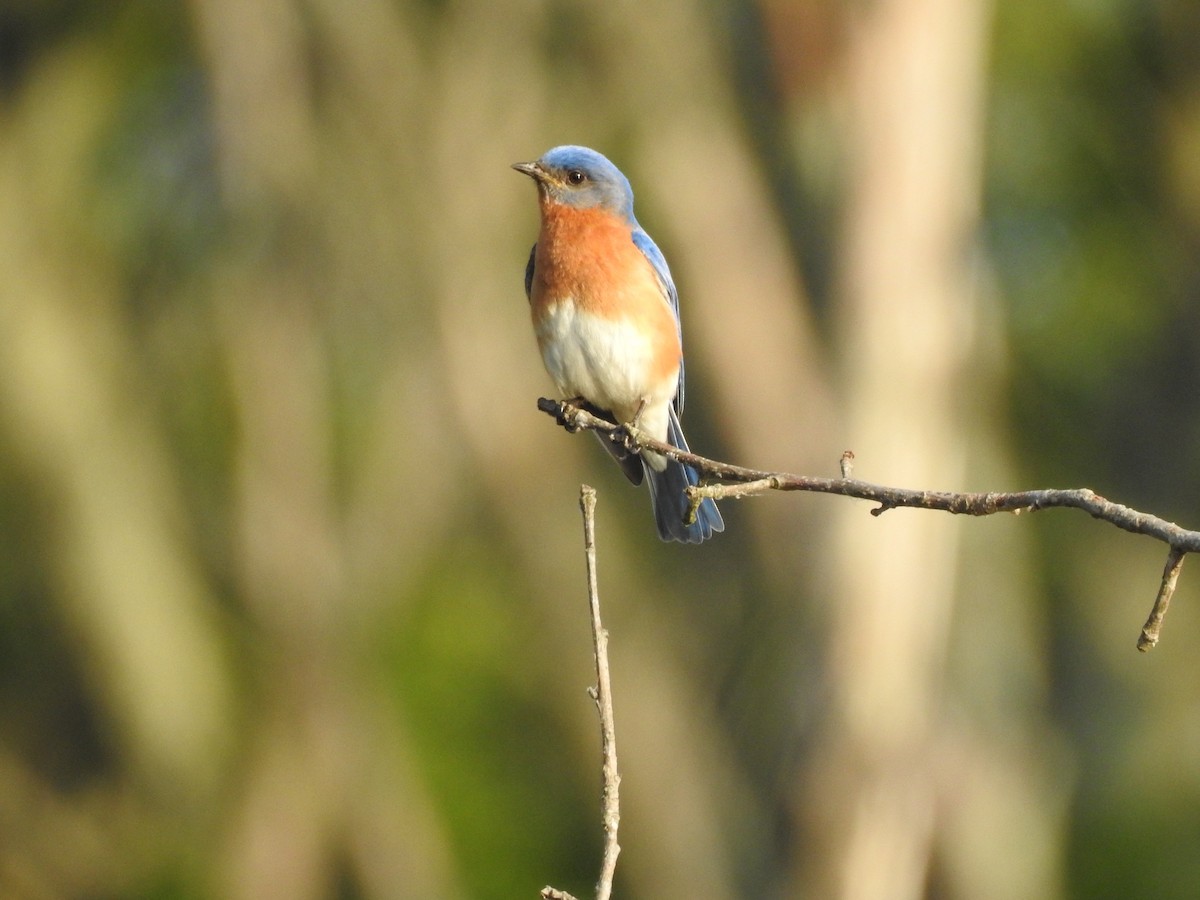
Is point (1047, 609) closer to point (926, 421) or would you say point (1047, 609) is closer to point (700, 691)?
point (700, 691)

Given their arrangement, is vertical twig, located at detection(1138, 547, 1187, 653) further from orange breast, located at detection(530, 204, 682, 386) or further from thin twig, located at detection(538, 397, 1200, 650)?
orange breast, located at detection(530, 204, 682, 386)

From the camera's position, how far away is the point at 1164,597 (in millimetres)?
2418

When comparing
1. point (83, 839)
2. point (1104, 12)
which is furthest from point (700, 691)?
point (1104, 12)

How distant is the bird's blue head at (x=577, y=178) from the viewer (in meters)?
5.61

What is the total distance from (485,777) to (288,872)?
174cm

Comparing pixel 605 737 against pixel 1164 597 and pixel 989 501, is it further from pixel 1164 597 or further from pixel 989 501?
pixel 1164 597

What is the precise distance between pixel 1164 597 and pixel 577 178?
3.58m

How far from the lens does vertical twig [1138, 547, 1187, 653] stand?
2.36 meters

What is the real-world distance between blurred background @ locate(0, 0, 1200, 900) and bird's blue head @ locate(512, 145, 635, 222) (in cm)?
450

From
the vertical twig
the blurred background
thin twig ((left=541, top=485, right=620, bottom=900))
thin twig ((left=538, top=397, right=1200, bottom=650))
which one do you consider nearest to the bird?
thin twig ((left=538, top=397, right=1200, bottom=650))

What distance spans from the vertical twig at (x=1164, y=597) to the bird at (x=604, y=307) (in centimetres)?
274

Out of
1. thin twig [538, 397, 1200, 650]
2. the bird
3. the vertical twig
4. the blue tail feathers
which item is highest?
the bird

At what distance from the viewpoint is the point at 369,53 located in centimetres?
1195

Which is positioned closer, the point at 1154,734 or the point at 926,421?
the point at 926,421
